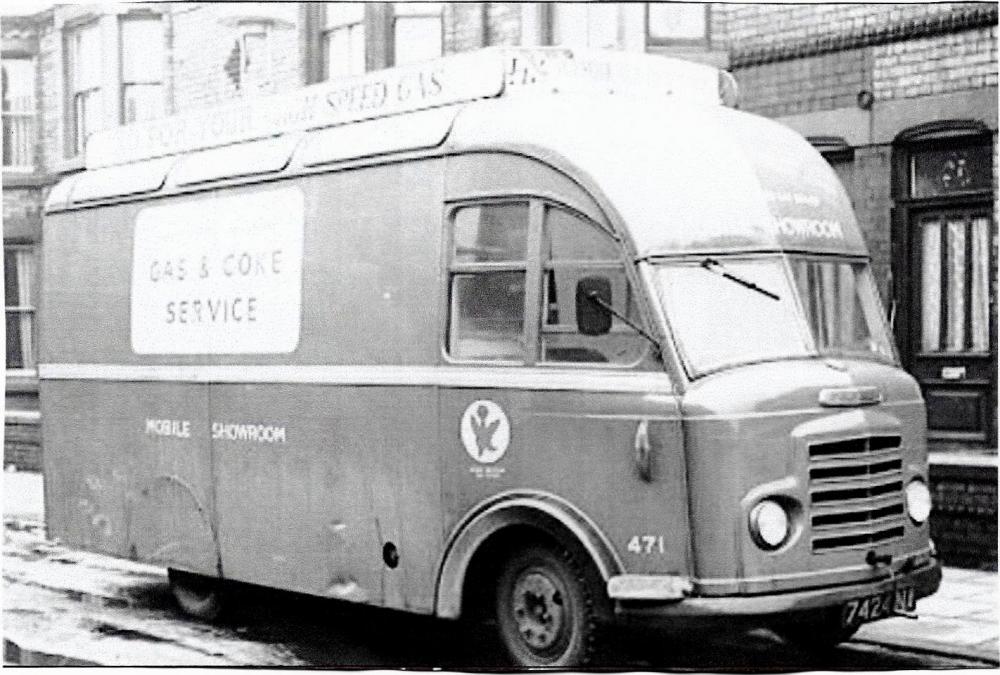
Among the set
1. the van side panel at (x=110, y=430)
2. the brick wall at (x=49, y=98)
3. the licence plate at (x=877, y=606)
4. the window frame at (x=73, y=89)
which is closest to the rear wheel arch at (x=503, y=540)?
the licence plate at (x=877, y=606)

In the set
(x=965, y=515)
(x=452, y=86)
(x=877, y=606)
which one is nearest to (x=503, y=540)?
(x=877, y=606)

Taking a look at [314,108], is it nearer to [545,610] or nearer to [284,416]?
[284,416]

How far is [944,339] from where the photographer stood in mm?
10266

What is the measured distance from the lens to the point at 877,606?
6949 millimetres

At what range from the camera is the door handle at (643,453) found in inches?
263

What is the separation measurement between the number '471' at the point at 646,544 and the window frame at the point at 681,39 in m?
5.79

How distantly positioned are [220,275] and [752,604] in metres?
3.98

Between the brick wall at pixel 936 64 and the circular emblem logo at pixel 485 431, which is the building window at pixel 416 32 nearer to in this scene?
the brick wall at pixel 936 64

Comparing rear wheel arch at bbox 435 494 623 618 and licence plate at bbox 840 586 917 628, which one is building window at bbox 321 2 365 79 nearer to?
rear wheel arch at bbox 435 494 623 618

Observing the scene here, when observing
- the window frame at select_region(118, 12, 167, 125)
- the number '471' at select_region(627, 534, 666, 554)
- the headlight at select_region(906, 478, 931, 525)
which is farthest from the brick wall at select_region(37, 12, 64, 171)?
the headlight at select_region(906, 478, 931, 525)

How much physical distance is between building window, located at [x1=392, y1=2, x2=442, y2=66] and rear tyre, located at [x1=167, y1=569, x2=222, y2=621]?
18.9 ft

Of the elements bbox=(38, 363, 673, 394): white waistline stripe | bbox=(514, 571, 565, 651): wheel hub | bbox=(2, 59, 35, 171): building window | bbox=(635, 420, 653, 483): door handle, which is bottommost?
bbox=(514, 571, 565, 651): wheel hub

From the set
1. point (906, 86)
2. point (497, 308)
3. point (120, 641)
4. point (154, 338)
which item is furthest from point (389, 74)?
point (906, 86)

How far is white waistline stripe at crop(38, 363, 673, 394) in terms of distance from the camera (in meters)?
6.87
